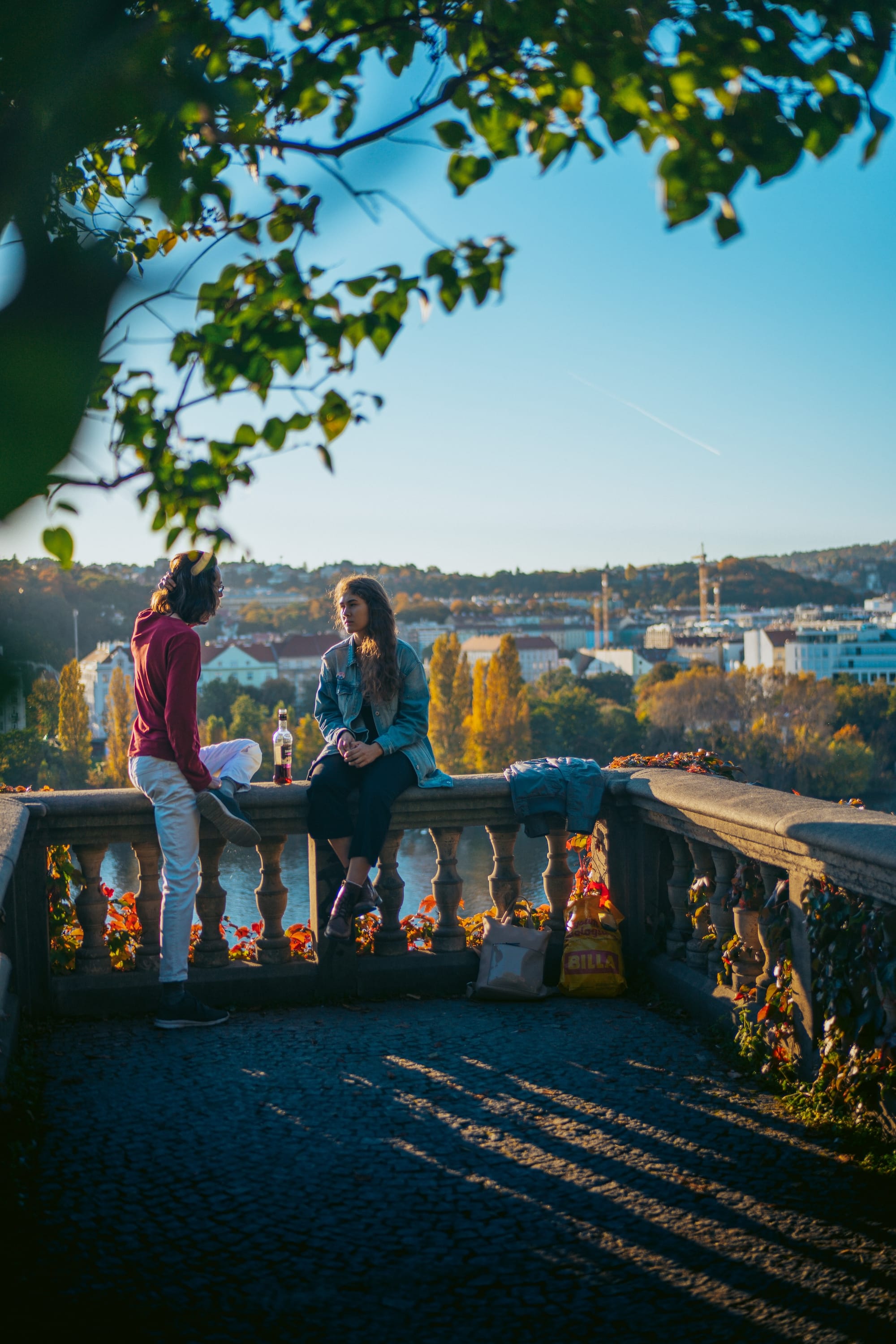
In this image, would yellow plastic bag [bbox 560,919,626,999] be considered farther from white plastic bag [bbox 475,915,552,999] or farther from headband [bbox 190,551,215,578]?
headband [bbox 190,551,215,578]

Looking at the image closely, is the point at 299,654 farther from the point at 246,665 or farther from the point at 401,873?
the point at 401,873

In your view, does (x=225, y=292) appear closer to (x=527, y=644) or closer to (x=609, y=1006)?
(x=609, y=1006)

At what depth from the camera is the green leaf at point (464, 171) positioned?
181 centimetres

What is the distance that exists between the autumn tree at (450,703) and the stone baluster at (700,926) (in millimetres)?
61960

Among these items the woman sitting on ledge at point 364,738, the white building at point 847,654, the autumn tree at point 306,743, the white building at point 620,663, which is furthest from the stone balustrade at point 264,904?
the white building at point 620,663

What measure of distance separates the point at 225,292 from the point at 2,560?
1.69 feet

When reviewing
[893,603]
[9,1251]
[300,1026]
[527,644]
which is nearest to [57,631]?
[9,1251]

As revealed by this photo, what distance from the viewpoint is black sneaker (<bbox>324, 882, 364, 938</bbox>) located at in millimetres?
3795

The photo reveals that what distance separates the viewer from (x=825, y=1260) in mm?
2041

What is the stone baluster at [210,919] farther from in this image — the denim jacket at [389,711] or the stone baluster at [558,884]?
Answer: the stone baluster at [558,884]

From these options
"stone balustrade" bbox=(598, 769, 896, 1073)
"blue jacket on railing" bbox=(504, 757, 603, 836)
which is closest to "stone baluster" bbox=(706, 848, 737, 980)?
"stone balustrade" bbox=(598, 769, 896, 1073)

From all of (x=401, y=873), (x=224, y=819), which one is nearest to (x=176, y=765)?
(x=224, y=819)

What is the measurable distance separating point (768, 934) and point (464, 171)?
6.91 feet

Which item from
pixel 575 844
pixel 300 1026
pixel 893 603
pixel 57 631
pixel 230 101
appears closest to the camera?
pixel 57 631
